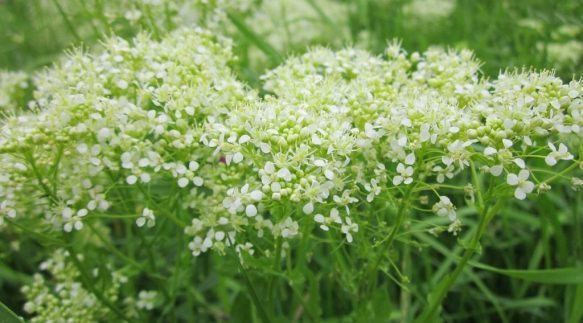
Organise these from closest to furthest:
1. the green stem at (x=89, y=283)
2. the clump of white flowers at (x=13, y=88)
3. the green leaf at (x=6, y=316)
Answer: the green leaf at (x=6, y=316) < the green stem at (x=89, y=283) < the clump of white flowers at (x=13, y=88)

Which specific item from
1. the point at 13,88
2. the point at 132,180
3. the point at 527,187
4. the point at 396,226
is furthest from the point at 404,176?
the point at 13,88

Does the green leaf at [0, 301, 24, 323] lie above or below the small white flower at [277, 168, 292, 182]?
below

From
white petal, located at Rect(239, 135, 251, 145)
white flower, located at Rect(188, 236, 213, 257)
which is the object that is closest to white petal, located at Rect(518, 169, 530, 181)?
white petal, located at Rect(239, 135, 251, 145)

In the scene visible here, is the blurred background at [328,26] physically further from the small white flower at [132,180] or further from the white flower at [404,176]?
the white flower at [404,176]

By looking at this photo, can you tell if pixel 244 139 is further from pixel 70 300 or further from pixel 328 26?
pixel 328 26

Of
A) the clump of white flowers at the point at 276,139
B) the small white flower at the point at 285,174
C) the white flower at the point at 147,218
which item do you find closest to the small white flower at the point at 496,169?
the clump of white flowers at the point at 276,139

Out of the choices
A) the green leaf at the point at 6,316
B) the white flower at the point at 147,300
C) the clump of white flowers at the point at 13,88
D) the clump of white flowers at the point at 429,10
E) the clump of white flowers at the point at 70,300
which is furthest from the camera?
the clump of white flowers at the point at 429,10

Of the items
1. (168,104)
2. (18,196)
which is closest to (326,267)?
(168,104)

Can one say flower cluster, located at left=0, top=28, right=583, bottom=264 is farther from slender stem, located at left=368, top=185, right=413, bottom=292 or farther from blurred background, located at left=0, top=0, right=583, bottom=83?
blurred background, located at left=0, top=0, right=583, bottom=83

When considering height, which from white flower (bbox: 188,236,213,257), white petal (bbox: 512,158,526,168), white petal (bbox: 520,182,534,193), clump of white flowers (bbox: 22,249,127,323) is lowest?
clump of white flowers (bbox: 22,249,127,323)
